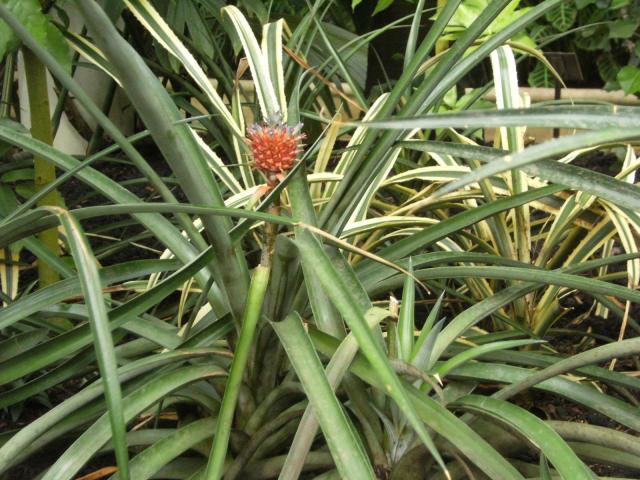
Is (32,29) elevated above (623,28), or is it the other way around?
(32,29)

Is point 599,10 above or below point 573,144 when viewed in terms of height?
below

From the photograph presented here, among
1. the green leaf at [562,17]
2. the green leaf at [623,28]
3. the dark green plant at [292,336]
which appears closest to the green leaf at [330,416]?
the dark green plant at [292,336]

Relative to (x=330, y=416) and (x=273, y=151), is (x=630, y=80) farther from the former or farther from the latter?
(x=330, y=416)

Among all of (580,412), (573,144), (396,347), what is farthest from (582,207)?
(573,144)

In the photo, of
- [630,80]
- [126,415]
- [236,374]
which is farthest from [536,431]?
[630,80]

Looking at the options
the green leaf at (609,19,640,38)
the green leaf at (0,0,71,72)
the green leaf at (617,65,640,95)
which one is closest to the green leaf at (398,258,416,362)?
the green leaf at (0,0,71,72)

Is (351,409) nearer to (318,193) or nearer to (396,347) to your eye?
(396,347)

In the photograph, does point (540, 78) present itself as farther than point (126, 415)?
Yes

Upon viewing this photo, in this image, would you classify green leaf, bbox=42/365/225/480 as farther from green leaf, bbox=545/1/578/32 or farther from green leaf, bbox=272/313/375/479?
green leaf, bbox=545/1/578/32
